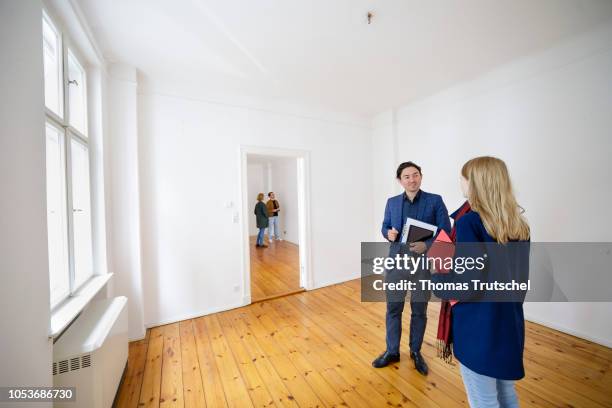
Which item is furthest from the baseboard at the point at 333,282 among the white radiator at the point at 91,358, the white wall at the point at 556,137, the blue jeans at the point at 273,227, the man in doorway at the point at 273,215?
the blue jeans at the point at 273,227

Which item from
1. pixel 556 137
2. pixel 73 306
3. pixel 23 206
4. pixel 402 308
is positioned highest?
pixel 556 137

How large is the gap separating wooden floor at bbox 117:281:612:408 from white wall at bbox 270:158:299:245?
15.3 ft

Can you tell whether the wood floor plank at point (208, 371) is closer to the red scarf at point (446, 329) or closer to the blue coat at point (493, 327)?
the red scarf at point (446, 329)

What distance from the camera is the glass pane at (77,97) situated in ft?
A: 6.75

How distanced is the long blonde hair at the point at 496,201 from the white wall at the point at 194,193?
106 inches

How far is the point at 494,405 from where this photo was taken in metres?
0.98

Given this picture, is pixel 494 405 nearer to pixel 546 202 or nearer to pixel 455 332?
pixel 455 332

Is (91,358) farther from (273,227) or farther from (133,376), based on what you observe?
(273,227)

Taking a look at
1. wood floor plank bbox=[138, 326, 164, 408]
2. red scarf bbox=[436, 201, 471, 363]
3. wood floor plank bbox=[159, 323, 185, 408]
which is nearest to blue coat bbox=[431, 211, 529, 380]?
red scarf bbox=[436, 201, 471, 363]

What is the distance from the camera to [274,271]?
4672 mm

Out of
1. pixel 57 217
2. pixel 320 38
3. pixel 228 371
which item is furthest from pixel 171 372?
pixel 320 38

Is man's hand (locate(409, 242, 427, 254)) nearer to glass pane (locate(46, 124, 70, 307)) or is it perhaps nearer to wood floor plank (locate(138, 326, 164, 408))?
wood floor plank (locate(138, 326, 164, 408))

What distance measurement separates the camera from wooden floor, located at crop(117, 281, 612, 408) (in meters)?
1.69

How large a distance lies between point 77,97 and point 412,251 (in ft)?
10.4
